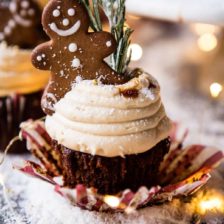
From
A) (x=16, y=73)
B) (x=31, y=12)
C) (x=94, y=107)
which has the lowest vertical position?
(x=16, y=73)

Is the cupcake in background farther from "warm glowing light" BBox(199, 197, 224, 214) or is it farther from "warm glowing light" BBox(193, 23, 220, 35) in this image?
"warm glowing light" BBox(193, 23, 220, 35)

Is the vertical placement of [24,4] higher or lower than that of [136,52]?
higher

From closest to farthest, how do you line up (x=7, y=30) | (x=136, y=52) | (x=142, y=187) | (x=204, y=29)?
(x=142, y=187) < (x=7, y=30) < (x=136, y=52) < (x=204, y=29)

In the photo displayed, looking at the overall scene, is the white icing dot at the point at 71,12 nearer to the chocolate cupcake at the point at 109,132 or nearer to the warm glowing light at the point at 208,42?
the chocolate cupcake at the point at 109,132

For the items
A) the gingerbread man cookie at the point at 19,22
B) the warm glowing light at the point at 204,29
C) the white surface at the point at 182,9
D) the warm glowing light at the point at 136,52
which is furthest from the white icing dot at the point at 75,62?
the warm glowing light at the point at 204,29

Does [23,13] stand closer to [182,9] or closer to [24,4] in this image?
[24,4]

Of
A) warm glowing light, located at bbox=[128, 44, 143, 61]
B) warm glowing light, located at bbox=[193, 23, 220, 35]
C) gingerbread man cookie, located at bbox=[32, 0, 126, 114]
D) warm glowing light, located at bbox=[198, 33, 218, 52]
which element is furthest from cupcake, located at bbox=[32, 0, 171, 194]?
warm glowing light, located at bbox=[193, 23, 220, 35]

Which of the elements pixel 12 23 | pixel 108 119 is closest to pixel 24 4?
pixel 12 23
